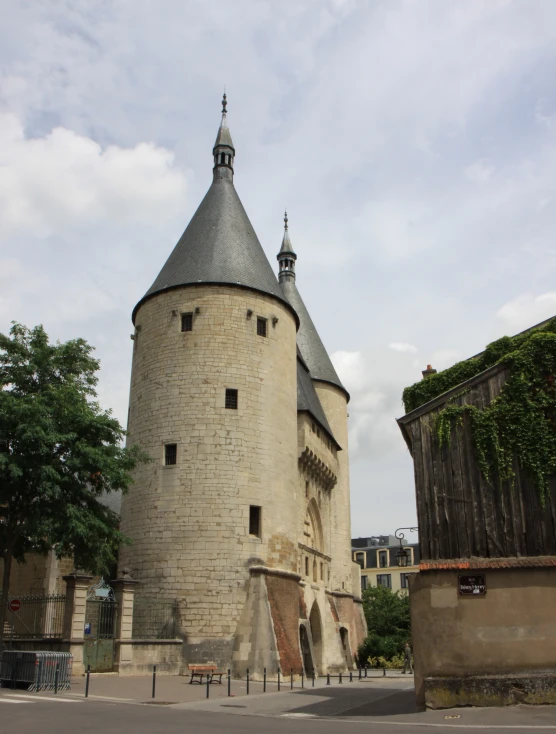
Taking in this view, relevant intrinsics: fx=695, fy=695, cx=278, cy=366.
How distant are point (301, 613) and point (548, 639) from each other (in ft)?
51.4

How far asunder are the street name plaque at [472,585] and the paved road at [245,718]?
80.3 inches

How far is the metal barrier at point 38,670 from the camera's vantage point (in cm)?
1515

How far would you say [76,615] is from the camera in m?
19.1

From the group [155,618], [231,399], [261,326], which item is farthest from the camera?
A: [261,326]

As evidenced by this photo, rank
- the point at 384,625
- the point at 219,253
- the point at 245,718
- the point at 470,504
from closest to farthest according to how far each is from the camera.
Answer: the point at 245,718 → the point at 470,504 → the point at 219,253 → the point at 384,625

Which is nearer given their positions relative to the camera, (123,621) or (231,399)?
(123,621)

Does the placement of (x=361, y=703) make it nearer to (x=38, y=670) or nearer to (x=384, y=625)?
(x=38, y=670)

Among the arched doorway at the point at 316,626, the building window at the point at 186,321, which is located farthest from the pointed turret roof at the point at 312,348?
the building window at the point at 186,321

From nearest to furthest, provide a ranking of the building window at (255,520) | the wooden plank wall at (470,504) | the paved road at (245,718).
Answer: the paved road at (245,718) < the wooden plank wall at (470,504) < the building window at (255,520)

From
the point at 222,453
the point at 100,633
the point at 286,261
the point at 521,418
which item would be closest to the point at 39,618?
the point at 100,633

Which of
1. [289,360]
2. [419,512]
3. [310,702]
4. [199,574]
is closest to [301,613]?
[199,574]

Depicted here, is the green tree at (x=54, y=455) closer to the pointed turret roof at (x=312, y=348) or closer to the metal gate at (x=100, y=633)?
the metal gate at (x=100, y=633)

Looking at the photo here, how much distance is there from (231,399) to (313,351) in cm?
1644

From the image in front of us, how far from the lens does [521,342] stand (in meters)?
15.3
